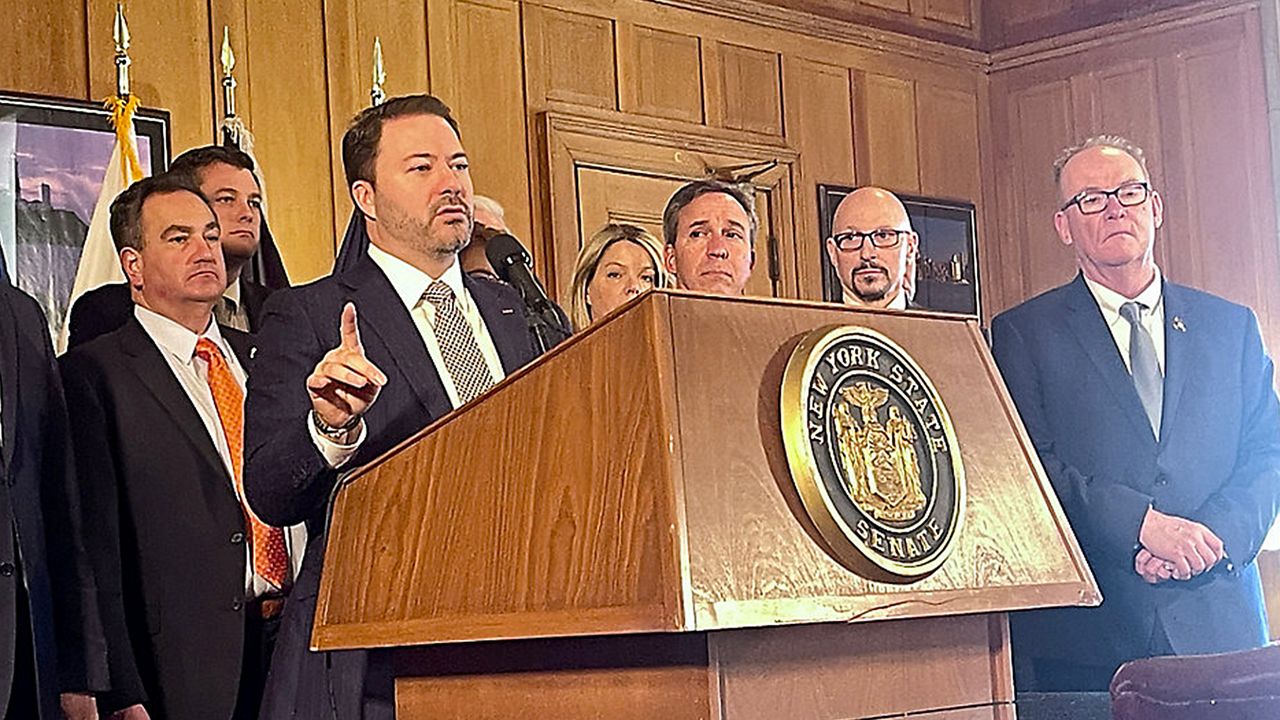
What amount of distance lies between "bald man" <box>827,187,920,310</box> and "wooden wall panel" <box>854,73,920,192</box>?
3619 mm

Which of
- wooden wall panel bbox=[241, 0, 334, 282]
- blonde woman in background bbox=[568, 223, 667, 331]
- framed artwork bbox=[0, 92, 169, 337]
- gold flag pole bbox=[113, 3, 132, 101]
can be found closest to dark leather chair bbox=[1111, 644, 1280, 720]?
blonde woman in background bbox=[568, 223, 667, 331]

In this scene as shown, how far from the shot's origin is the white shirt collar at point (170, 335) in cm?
359

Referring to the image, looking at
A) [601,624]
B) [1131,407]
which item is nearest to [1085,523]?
[1131,407]

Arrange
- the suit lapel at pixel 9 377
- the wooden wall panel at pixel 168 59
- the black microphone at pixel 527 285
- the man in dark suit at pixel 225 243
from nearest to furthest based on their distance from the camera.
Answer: the black microphone at pixel 527 285, the suit lapel at pixel 9 377, the man in dark suit at pixel 225 243, the wooden wall panel at pixel 168 59

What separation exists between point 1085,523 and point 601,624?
1.82 meters

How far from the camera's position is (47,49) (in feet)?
16.4

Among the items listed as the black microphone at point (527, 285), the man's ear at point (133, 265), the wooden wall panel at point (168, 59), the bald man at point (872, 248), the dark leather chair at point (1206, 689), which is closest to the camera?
the dark leather chair at point (1206, 689)

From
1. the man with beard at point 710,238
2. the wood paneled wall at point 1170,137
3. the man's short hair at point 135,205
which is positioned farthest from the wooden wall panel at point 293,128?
the wood paneled wall at point 1170,137

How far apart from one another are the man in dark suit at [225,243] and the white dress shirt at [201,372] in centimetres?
46

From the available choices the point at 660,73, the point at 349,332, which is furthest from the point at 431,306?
the point at 660,73

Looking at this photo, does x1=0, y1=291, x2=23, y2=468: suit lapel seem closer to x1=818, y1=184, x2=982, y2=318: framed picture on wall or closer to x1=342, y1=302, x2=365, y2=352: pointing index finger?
x1=342, y1=302, x2=365, y2=352: pointing index finger

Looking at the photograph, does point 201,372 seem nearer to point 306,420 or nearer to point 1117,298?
point 306,420

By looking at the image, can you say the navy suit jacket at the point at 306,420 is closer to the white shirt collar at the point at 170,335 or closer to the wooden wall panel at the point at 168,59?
the white shirt collar at the point at 170,335

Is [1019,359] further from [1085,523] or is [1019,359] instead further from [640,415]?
[640,415]
